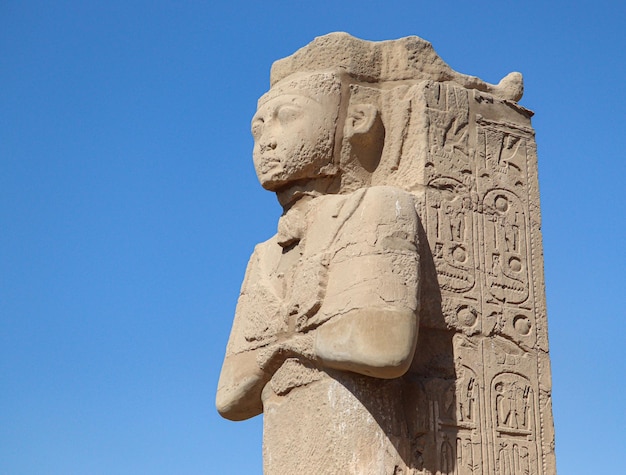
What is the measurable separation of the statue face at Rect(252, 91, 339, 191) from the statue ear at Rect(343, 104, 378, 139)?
98 mm

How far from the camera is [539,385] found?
668cm

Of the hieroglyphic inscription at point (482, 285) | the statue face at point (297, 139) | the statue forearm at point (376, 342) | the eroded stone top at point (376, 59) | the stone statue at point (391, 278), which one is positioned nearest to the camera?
the statue forearm at point (376, 342)

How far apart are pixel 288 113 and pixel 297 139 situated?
→ 189mm

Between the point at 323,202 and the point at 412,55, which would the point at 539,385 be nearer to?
the point at 323,202

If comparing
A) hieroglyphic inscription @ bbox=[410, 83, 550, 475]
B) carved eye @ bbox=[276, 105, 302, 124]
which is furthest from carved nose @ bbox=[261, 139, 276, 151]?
hieroglyphic inscription @ bbox=[410, 83, 550, 475]

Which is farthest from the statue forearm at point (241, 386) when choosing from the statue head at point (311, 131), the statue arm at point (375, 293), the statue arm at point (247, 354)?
the statue head at point (311, 131)

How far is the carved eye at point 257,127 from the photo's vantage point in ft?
23.1

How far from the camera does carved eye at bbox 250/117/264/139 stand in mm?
7027

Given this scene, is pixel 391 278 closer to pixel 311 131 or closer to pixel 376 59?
pixel 311 131

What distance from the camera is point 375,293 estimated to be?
6.04 metres

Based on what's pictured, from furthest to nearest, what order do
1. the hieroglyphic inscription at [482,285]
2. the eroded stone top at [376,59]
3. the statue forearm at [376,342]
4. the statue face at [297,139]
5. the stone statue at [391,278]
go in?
the eroded stone top at [376,59], the statue face at [297,139], the hieroglyphic inscription at [482,285], the stone statue at [391,278], the statue forearm at [376,342]

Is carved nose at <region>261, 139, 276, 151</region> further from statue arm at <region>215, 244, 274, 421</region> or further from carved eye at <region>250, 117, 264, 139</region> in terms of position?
statue arm at <region>215, 244, 274, 421</region>

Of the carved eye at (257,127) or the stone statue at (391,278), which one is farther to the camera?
the carved eye at (257,127)

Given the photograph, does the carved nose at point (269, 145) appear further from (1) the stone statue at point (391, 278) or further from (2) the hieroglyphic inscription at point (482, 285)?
(2) the hieroglyphic inscription at point (482, 285)
